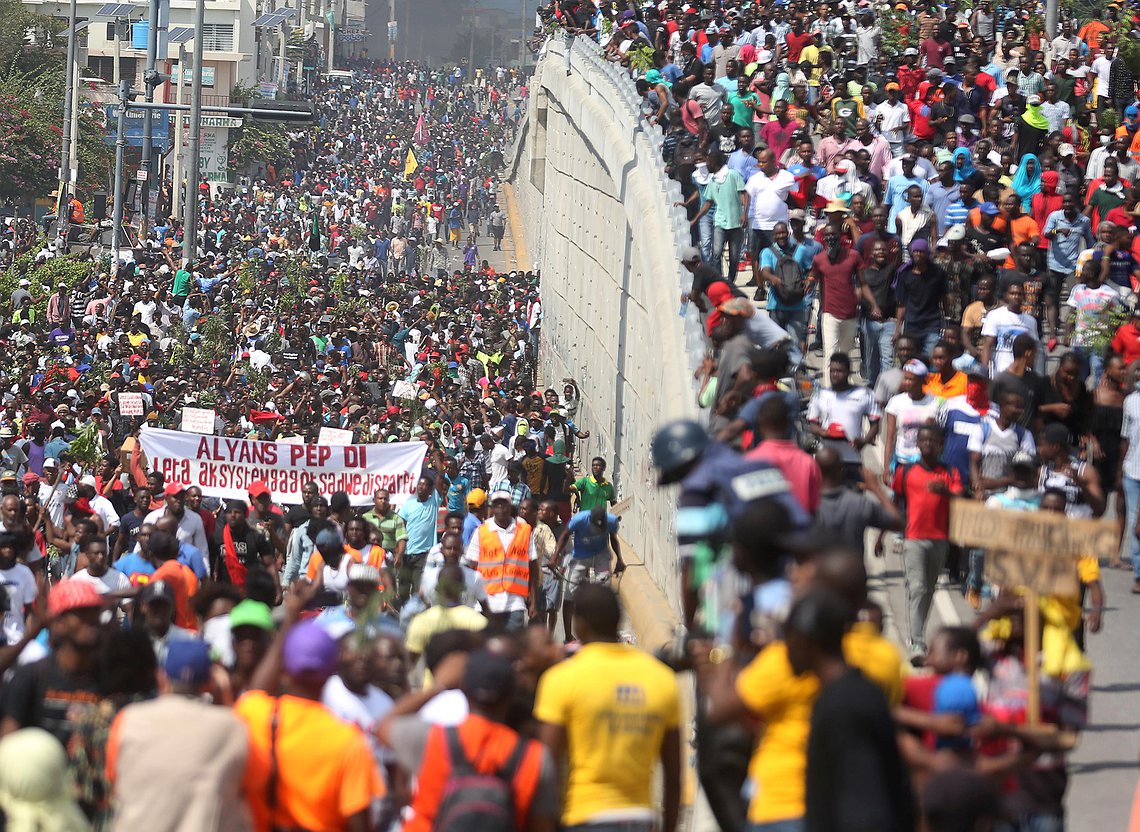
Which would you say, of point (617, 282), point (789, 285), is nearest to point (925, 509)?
point (789, 285)

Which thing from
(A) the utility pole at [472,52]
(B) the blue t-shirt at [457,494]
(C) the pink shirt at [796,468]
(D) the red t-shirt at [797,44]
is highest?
(A) the utility pole at [472,52]

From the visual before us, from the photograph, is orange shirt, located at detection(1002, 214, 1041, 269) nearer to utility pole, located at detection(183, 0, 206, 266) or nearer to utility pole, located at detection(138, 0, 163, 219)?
utility pole, located at detection(183, 0, 206, 266)

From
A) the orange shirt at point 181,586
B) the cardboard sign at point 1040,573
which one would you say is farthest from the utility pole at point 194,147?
the cardboard sign at point 1040,573

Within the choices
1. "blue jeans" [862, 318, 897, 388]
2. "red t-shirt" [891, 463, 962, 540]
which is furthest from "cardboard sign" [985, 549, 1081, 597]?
"blue jeans" [862, 318, 897, 388]

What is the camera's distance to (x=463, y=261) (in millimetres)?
53562

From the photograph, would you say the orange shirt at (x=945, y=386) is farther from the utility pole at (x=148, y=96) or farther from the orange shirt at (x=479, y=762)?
the utility pole at (x=148, y=96)

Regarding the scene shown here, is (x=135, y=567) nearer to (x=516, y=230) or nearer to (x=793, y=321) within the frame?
(x=793, y=321)

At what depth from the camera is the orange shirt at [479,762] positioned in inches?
229

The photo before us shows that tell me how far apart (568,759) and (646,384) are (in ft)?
45.7

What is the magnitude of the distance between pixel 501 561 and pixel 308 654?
6.97 meters

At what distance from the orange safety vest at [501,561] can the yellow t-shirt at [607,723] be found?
6864 millimetres

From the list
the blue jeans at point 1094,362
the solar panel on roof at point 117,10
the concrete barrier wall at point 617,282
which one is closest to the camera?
the blue jeans at point 1094,362

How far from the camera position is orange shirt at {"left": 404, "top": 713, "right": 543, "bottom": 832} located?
580 centimetres

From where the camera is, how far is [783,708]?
5.54 m
